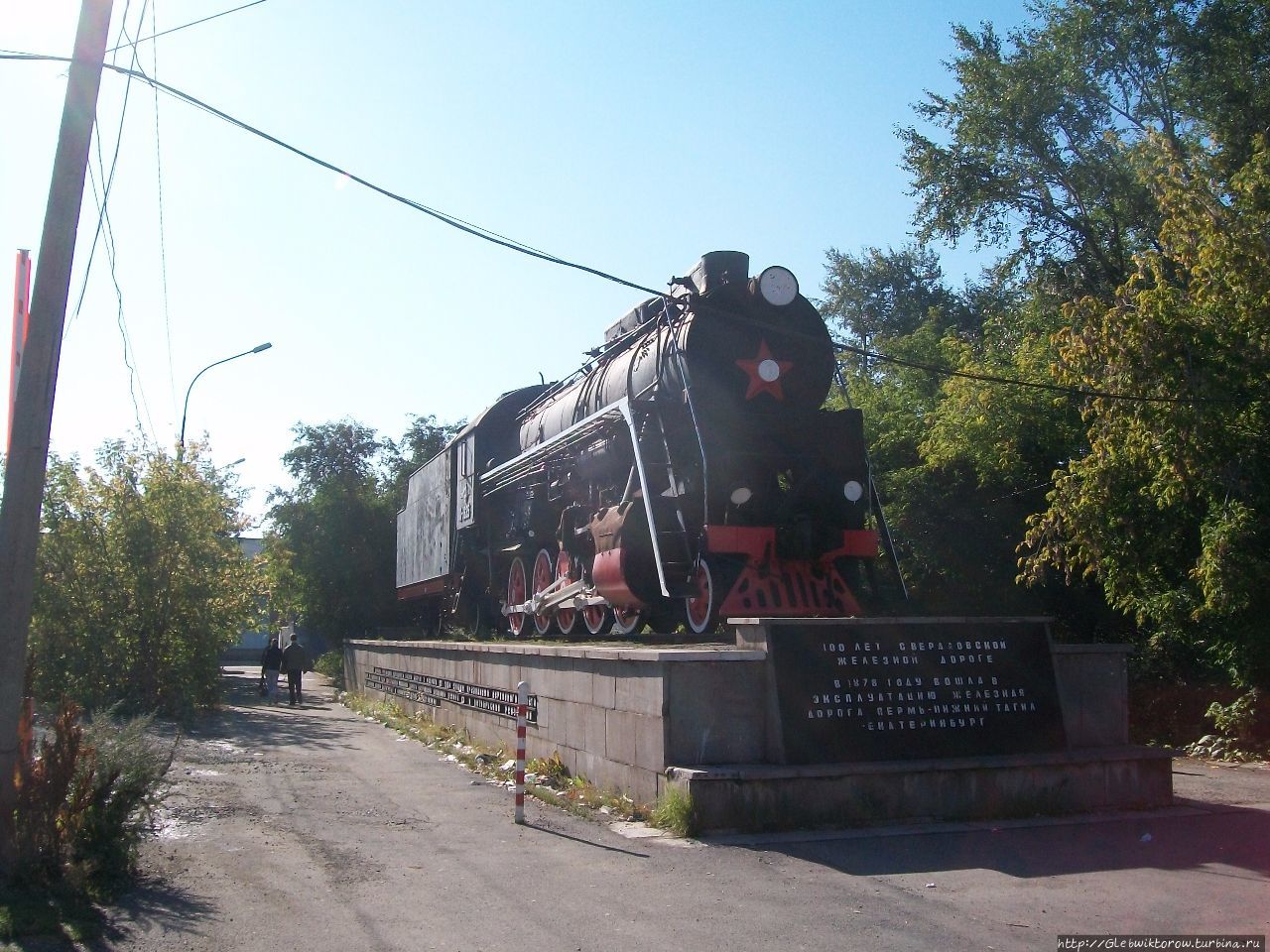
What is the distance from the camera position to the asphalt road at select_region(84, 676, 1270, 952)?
5.18 meters

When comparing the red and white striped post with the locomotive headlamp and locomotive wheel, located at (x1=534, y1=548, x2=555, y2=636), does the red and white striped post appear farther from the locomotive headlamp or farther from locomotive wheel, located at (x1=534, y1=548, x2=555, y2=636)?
locomotive wheel, located at (x1=534, y1=548, x2=555, y2=636)

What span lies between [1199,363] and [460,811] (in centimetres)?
963

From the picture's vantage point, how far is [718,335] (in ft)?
33.5

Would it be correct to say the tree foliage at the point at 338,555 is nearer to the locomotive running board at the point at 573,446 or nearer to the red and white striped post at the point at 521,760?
the locomotive running board at the point at 573,446

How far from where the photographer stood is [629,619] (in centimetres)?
1148

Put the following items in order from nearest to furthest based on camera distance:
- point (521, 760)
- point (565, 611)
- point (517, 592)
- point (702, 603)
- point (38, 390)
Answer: point (38, 390), point (521, 760), point (702, 603), point (565, 611), point (517, 592)

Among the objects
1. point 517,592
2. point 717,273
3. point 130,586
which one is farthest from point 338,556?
point 717,273

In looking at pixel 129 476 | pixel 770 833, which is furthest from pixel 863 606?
pixel 129 476

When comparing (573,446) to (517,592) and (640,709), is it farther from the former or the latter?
(640,709)

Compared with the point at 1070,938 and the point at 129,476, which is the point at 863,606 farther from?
the point at 129,476

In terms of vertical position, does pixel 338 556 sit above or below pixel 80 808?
above

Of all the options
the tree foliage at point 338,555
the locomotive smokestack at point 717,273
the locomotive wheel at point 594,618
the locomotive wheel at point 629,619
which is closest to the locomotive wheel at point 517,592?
the locomotive wheel at point 594,618

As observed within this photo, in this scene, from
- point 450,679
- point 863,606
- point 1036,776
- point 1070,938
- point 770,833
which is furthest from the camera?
point 450,679

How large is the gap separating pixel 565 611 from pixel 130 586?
8.23 m
